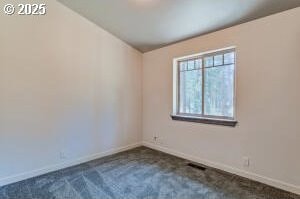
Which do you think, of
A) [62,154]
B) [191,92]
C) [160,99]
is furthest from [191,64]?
[62,154]

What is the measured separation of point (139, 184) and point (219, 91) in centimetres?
197

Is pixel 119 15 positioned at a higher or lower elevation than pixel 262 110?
higher

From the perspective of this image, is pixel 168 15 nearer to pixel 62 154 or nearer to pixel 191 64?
pixel 191 64

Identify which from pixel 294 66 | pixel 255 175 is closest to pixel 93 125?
pixel 255 175

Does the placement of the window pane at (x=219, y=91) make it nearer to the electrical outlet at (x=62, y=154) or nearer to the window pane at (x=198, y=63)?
the window pane at (x=198, y=63)

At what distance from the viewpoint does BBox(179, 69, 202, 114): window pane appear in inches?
141

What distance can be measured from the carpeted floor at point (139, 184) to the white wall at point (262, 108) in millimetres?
259

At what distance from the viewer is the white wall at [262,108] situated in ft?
7.79

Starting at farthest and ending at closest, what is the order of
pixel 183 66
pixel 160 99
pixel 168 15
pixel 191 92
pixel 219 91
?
pixel 160 99 < pixel 183 66 < pixel 191 92 < pixel 219 91 < pixel 168 15

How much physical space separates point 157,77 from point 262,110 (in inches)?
85.8

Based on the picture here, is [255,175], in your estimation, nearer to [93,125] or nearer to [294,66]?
[294,66]

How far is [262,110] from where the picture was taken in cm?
263

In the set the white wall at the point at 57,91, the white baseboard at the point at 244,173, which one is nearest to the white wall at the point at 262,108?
the white baseboard at the point at 244,173

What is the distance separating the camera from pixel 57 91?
3107 mm
